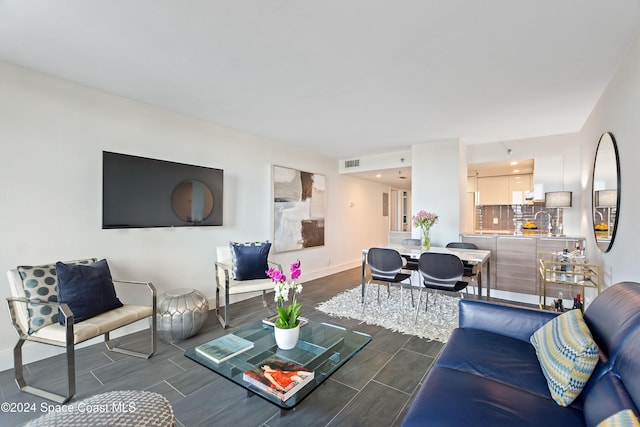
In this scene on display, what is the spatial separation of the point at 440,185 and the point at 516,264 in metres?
1.65

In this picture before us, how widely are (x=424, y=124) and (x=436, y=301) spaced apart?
8.46 ft

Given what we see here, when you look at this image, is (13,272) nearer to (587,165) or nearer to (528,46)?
(528,46)

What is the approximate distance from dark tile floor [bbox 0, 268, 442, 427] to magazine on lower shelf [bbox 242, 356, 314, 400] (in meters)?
0.35

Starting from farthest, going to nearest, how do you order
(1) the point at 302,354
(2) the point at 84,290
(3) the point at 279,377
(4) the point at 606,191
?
(4) the point at 606,191 < (2) the point at 84,290 < (1) the point at 302,354 < (3) the point at 279,377

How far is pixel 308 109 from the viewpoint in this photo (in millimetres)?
3350

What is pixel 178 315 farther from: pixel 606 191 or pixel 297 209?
pixel 606 191

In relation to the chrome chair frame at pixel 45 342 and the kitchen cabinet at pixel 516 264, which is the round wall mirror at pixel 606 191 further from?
the chrome chair frame at pixel 45 342

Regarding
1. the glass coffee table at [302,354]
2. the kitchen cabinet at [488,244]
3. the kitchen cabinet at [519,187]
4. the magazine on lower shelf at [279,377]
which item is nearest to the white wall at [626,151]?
the kitchen cabinet at [488,244]

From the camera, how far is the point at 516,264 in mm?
4191

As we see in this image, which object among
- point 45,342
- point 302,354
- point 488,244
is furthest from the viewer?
point 488,244

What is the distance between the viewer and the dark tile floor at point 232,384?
69.4 inches

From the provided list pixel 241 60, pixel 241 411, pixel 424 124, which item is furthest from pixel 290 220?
pixel 241 411

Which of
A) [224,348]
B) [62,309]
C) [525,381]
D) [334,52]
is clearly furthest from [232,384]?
[334,52]

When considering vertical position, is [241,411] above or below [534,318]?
below
